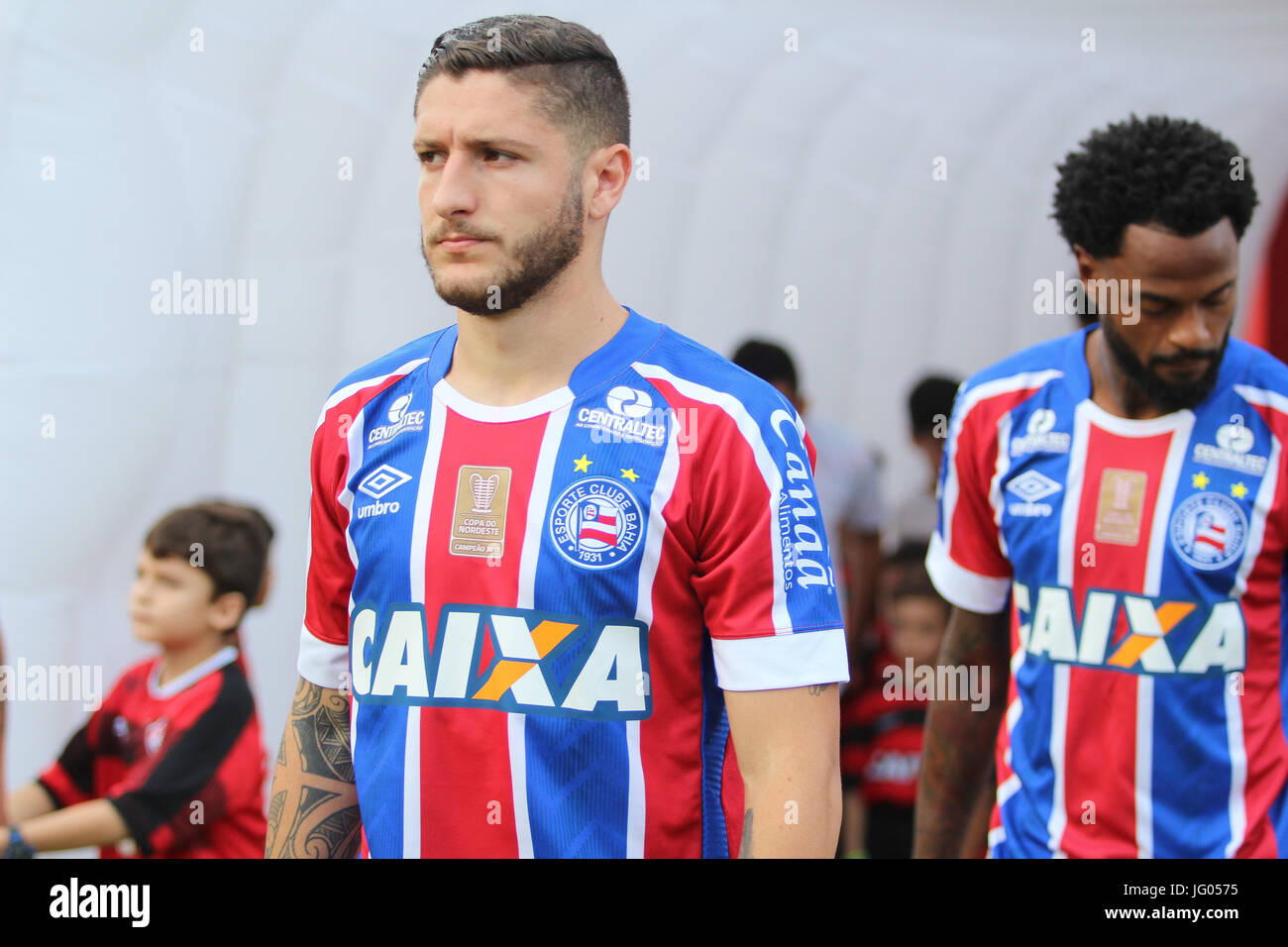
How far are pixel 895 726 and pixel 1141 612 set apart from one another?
2.61m

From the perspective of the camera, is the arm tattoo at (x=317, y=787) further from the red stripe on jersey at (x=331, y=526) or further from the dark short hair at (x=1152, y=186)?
the dark short hair at (x=1152, y=186)

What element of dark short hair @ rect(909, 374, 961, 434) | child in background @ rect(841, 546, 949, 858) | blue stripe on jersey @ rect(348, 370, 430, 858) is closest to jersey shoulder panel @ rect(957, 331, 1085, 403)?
blue stripe on jersey @ rect(348, 370, 430, 858)

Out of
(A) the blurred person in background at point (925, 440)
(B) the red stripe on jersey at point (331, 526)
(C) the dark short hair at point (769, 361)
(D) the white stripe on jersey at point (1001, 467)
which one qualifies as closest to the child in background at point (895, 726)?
(A) the blurred person in background at point (925, 440)

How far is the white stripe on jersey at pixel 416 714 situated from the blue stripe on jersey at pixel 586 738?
164mm

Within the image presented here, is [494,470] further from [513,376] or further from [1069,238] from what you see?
[1069,238]

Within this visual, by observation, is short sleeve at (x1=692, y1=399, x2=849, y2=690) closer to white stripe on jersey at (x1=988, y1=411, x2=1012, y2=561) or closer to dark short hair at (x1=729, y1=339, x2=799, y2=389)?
white stripe on jersey at (x1=988, y1=411, x2=1012, y2=561)

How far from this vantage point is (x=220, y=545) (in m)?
3.70

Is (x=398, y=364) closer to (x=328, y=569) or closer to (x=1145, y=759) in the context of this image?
(x=328, y=569)

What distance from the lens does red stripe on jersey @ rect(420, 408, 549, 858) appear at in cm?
192

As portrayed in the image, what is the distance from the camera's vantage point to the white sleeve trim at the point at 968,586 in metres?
2.96

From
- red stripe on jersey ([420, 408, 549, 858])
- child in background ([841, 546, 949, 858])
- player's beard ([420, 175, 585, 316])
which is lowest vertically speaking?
child in background ([841, 546, 949, 858])

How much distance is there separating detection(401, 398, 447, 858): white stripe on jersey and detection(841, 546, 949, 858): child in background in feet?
10.4
